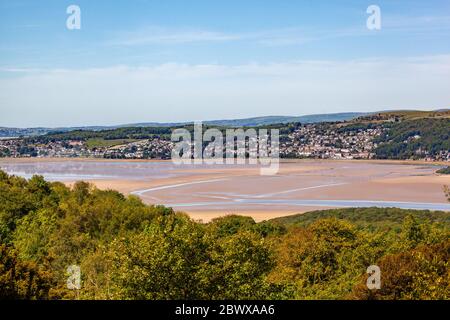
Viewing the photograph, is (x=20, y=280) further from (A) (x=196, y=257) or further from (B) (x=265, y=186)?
(B) (x=265, y=186)

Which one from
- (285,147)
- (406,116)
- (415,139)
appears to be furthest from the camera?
(406,116)

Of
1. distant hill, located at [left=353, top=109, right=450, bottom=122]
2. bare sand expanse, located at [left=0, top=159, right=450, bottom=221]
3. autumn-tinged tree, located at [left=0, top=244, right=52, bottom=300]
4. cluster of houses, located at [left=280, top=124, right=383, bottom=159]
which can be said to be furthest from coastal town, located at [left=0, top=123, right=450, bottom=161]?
autumn-tinged tree, located at [left=0, top=244, right=52, bottom=300]

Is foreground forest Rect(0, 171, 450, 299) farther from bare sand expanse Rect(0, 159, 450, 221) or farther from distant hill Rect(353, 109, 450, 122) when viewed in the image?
distant hill Rect(353, 109, 450, 122)

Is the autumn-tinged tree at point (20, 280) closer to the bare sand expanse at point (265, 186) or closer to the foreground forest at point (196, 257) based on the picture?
the foreground forest at point (196, 257)

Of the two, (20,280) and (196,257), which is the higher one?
(196,257)

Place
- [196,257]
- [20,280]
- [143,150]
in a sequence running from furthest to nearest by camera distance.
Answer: [143,150] < [20,280] < [196,257]

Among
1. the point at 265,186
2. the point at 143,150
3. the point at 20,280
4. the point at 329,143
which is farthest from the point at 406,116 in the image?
the point at 20,280
